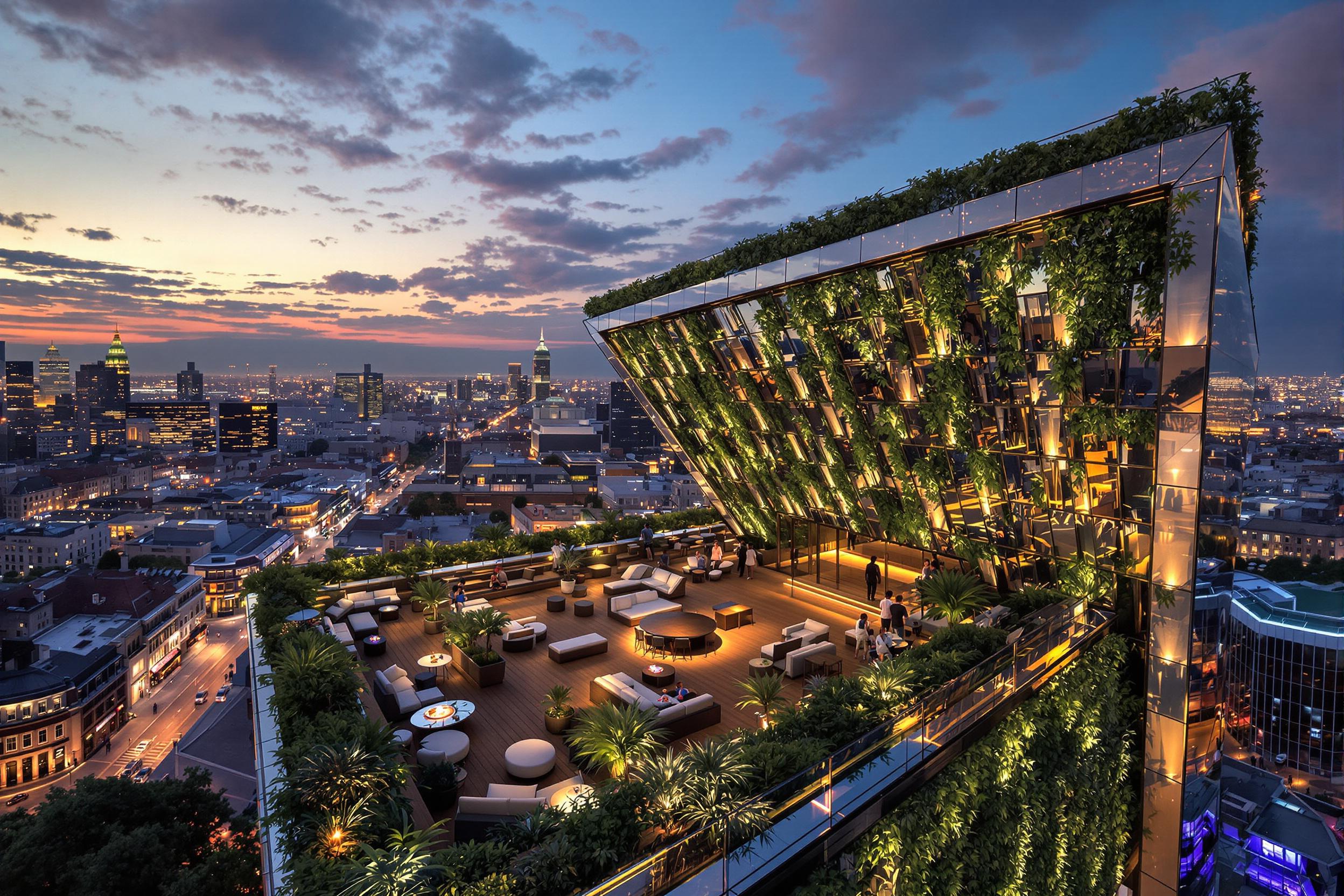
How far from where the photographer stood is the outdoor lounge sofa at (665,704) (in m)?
10.7

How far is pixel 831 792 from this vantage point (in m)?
6.59

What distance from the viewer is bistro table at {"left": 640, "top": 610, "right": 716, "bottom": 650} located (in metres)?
13.9

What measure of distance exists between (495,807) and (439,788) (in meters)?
1.18

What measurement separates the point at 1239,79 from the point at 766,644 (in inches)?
512

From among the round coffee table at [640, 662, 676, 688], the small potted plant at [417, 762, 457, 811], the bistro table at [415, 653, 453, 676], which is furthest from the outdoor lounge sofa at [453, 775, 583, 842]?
the bistro table at [415, 653, 453, 676]

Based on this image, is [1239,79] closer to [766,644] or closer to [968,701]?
[968,701]

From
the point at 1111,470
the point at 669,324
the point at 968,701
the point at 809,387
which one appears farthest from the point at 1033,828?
the point at 669,324

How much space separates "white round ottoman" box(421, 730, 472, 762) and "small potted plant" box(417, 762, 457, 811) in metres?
0.76

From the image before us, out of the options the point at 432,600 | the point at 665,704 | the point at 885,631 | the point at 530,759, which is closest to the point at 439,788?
the point at 530,759

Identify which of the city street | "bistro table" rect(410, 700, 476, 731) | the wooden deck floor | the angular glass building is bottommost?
the city street

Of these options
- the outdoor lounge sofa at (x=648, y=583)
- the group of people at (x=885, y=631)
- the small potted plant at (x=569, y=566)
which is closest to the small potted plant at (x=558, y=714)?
the group of people at (x=885, y=631)

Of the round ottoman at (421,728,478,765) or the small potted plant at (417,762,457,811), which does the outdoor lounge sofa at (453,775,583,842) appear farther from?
the round ottoman at (421,728,478,765)

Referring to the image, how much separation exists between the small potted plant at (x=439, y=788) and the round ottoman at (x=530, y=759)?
0.92m

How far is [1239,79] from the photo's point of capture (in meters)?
7.84
